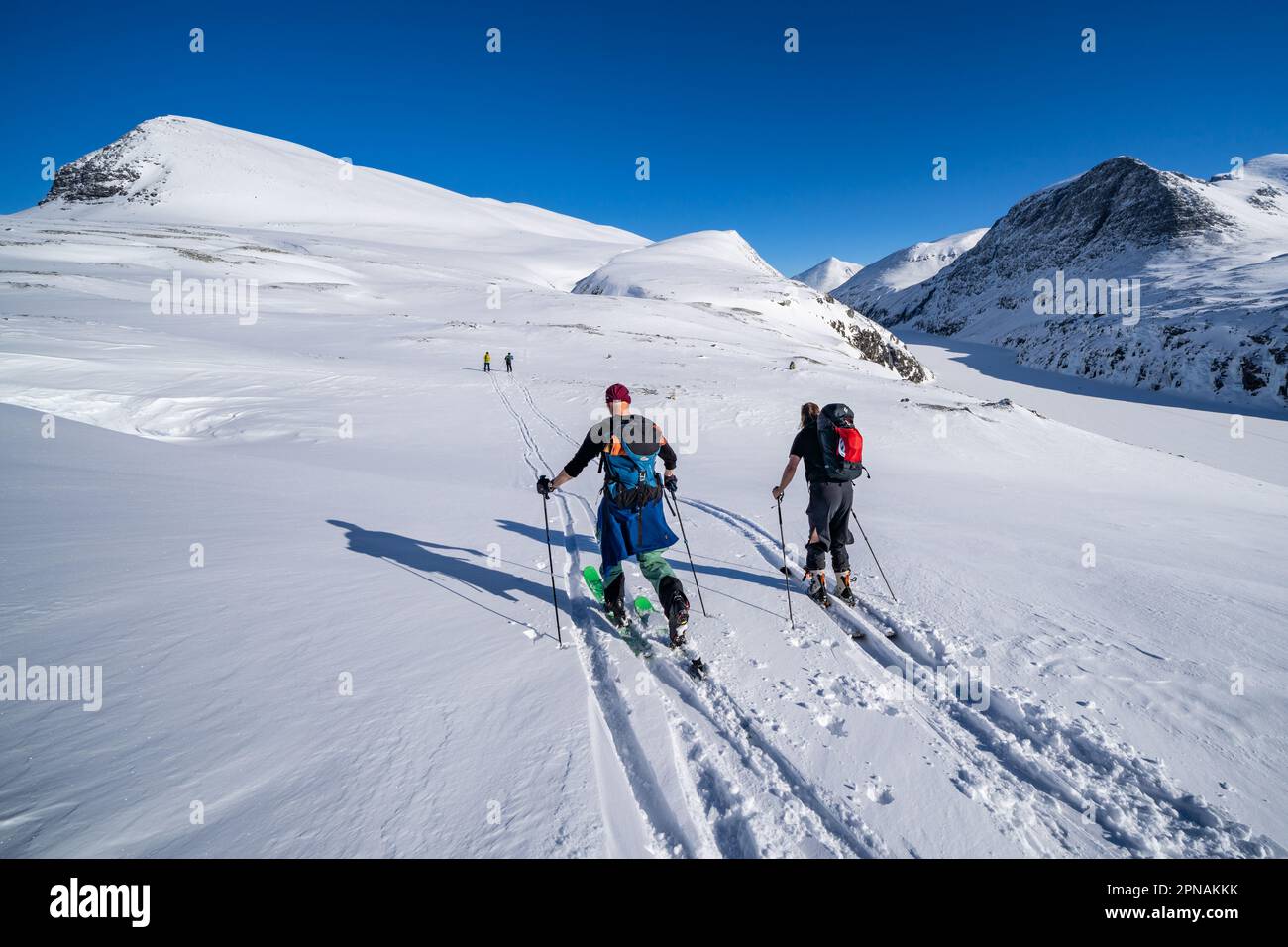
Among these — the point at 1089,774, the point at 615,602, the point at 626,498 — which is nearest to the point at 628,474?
the point at 626,498

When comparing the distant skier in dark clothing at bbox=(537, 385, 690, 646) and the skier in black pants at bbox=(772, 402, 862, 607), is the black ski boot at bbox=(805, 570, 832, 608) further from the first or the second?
the distant skier in dark clothing at bbox=(537, 385, 690, 646)

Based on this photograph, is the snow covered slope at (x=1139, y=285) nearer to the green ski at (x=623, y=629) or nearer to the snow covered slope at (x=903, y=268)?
the green ski at (x=623, y=629)

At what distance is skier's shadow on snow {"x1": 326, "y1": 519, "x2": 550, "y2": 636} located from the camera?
502 centimetres

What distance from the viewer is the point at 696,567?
593cm

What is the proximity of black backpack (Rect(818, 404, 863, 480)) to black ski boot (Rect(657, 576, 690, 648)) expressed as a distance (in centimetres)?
215

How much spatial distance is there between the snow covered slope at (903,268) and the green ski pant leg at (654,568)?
162239 mm

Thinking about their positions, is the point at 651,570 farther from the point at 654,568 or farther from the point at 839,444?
the point at 839,444

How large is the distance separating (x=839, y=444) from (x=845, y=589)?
56.5 inches

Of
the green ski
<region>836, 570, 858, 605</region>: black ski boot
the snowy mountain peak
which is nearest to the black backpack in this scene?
<region>836, 570, 858, 605</region>: black ski boot

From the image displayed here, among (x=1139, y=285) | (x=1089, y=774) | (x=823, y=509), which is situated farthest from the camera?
(x=1139, y=285)

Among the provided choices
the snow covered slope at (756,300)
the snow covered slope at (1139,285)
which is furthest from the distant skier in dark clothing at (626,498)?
the snow covered slope at (1139,285)

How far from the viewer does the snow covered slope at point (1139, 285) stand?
3550 cm
